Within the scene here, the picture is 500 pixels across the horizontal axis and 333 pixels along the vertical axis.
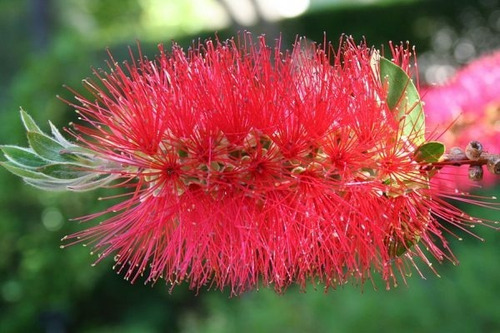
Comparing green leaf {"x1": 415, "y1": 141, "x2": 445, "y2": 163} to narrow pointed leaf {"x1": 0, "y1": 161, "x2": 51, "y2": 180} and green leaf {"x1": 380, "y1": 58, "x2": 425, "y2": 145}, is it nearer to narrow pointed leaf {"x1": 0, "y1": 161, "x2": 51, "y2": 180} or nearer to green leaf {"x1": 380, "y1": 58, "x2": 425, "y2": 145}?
green leaf {"x1": 380, "y1": 58, "x2": 425, "y2": 145}

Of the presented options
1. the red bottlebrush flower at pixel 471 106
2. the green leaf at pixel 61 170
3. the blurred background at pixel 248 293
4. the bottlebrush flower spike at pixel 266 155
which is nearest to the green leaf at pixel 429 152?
the bottlebrush flower spike at pixel 266 155

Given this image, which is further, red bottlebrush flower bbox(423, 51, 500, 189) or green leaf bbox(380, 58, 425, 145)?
red bottlebrush flower bbox(423, 51, 500, 189)

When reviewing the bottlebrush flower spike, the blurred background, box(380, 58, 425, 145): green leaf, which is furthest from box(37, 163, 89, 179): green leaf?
the blurred background

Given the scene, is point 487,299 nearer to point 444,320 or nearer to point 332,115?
point 444,320

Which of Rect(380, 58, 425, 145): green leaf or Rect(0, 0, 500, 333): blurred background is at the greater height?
Rect(0, 0, 500, 333): blurred background

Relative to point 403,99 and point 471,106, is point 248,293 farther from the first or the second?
point 403,99

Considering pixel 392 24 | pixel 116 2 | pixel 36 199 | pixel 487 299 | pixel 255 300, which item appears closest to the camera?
pixel 487 299

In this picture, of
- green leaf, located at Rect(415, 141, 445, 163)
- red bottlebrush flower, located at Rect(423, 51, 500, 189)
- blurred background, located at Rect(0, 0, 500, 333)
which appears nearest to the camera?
green leaf, located at Rect(415, 141, 445, 163)

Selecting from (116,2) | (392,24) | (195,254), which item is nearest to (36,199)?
(392,24)
